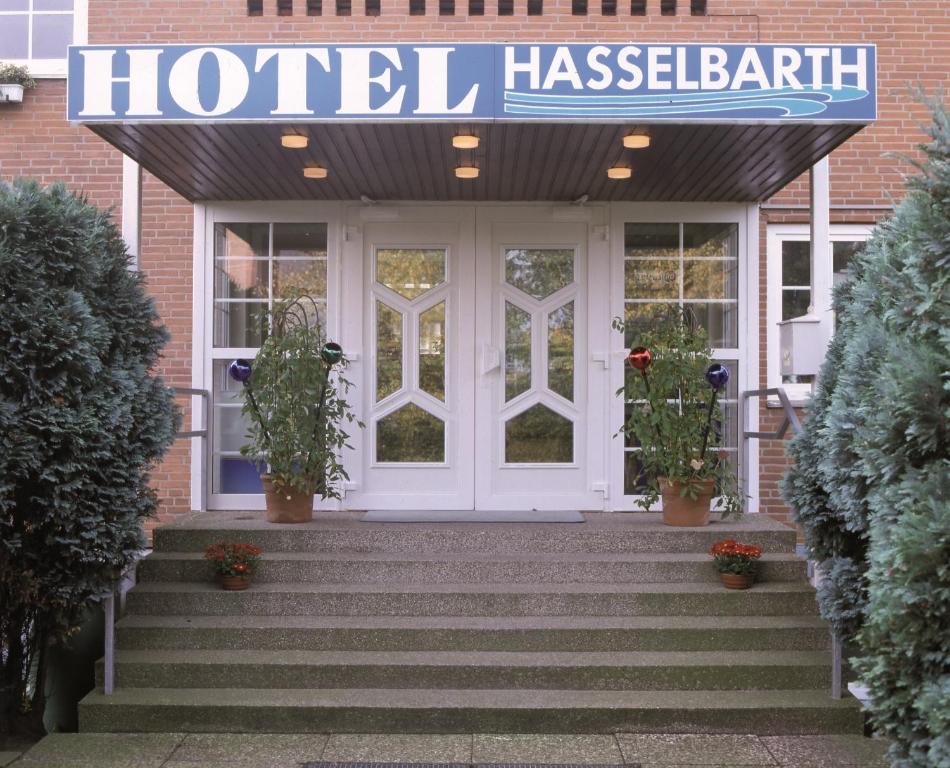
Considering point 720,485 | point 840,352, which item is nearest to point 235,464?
point 720,485

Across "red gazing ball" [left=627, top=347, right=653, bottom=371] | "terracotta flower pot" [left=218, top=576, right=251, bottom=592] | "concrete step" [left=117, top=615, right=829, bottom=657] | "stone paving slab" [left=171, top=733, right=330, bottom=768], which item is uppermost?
"red gazing ball" [left=627, top=347, right=653, bottom=371]

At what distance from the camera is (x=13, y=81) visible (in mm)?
7320

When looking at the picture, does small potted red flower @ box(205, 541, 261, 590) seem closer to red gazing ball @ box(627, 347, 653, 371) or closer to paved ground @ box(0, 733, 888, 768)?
paved ground @ box(0, 733, 888, 768)

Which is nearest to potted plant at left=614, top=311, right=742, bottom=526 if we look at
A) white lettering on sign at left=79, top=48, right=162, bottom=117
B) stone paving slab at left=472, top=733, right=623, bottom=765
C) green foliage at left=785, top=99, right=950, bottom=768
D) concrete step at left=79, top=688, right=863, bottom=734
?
concrete step at left=79, top=688, right=863, bottom=734

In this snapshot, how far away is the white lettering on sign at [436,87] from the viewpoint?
4.96m

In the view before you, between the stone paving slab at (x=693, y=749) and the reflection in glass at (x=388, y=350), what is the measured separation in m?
3.42

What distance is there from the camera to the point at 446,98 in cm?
497

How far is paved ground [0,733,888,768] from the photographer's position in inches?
166

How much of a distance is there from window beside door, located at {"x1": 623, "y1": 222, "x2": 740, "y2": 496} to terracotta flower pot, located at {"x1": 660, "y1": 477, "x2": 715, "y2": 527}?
96 cm

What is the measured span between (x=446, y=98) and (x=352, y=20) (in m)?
2.64

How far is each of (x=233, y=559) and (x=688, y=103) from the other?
147 inches

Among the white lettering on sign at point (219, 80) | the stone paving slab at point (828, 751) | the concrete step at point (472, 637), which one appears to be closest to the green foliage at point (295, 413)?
the concrete step at point (472, 637)

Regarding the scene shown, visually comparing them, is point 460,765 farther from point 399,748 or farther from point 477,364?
point 477,364

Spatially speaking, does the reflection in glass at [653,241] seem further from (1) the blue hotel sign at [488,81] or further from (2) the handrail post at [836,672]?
(2) the handrail post at [836,672]
